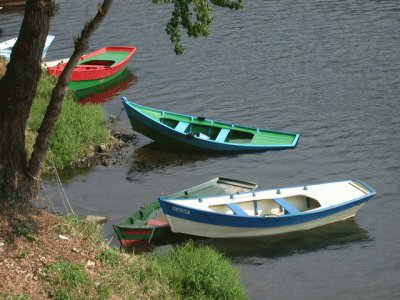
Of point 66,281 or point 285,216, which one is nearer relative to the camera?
point 66,281

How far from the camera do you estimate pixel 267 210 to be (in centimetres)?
2170

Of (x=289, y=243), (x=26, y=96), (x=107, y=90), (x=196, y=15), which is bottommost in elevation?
(x=289, y=243)

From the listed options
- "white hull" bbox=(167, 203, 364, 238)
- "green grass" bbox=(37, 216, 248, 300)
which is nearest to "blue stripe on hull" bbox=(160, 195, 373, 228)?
"white hull" bbox=(167, 203, 364, 238)

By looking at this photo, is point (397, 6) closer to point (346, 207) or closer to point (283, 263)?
point (346, 207)

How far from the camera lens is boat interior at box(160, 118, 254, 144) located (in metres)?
27.7

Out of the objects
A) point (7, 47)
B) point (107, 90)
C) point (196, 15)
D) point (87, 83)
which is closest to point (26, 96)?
point (196, 15)

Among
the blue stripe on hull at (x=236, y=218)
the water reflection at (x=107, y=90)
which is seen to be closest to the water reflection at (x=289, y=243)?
the blue stripe on hull at (x=236, y=218)

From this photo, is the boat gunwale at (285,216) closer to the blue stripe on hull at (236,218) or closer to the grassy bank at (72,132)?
the blue stripe on hull at (236,218)

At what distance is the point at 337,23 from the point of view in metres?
39.4

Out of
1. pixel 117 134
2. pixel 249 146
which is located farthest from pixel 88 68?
pixel 249 146

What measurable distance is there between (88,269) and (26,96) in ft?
11.0

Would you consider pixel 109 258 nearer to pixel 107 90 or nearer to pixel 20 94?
pixel 20 94

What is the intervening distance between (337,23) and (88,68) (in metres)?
13.3

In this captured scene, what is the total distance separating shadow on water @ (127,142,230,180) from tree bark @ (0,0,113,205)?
10.6m
